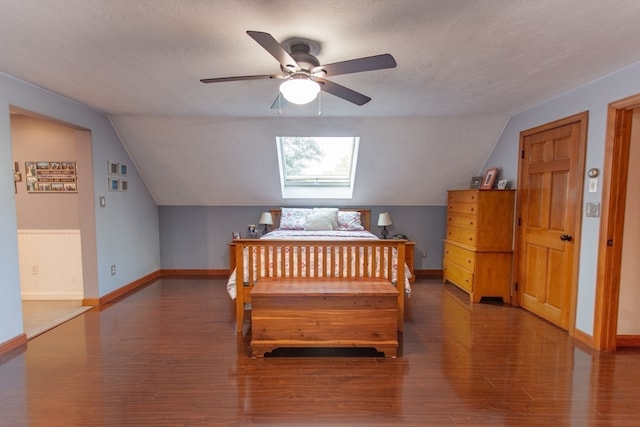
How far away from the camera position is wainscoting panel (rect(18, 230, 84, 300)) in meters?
3.84

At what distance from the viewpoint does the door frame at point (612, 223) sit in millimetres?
2557

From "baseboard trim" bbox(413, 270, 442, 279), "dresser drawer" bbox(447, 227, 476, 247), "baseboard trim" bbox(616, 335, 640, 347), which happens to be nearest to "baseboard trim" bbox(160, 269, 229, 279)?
"baseboard trim" bbox(413, 270, 442, 279)

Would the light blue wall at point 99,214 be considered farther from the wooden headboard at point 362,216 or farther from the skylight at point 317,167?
the skylight at point 317,167

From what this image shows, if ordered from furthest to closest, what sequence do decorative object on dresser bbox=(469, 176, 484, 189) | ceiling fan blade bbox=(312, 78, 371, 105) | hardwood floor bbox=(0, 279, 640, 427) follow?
decorative object on dresser bbox=(469, 176, 484, 189), ceiling fan blade bbox=(312, 78, 371, 105), hardwood floor bbox=(0, 279, 640, 427)

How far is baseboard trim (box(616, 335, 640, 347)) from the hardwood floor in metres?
0.09

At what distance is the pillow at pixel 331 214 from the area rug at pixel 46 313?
3.19 metres

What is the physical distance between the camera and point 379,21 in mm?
1818

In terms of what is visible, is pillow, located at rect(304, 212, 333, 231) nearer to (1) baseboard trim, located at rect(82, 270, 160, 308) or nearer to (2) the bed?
(2) the bed

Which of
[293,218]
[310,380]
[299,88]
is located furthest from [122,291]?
[299,88]

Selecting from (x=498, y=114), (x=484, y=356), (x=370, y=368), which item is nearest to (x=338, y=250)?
(x=370, y=368)

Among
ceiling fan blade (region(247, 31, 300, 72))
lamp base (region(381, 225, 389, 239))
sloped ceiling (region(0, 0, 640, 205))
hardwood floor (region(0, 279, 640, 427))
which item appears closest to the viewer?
ceiling fan blade (region(247, 31, 300, 72))

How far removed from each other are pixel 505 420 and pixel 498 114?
11.2 ft

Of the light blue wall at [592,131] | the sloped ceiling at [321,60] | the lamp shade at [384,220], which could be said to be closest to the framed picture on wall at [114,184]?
the sloped ceiling at [321,60]

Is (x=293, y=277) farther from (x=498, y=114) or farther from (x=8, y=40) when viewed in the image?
(x=498, y=114)
